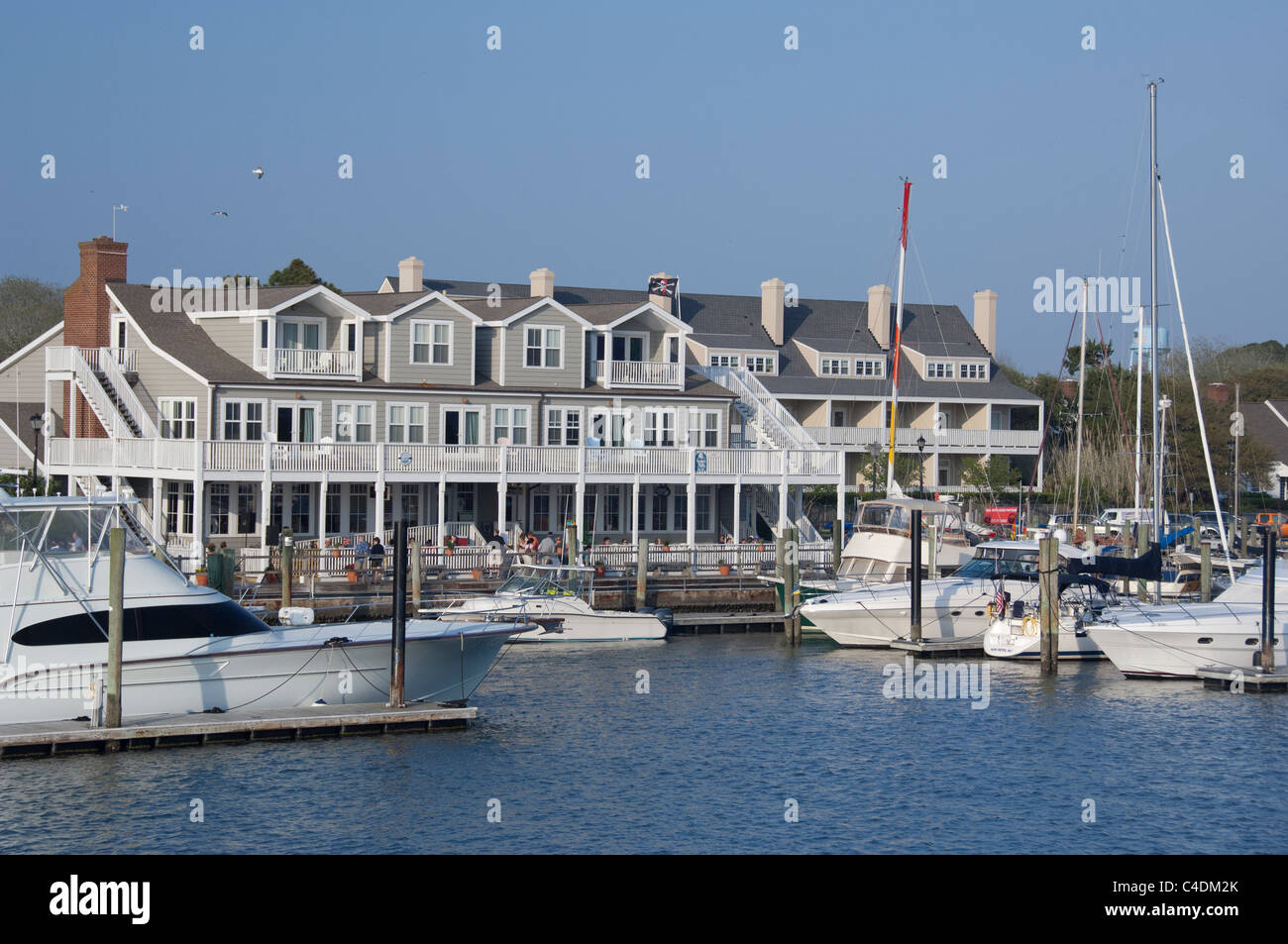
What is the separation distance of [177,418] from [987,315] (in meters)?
49.8

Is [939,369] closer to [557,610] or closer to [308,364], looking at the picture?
[308,364]

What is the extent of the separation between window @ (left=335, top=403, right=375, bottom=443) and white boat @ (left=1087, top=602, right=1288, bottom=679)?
2323 centimetres

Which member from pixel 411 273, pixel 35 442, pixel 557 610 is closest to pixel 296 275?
pixel 411 273

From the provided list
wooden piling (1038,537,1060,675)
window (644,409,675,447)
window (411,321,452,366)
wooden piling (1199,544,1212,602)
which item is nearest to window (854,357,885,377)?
window (644,409,675,447)

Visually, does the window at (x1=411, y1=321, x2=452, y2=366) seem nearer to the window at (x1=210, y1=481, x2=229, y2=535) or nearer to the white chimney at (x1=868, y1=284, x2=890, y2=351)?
the window at (x1=210, y1=481, x2=229, y2=535)

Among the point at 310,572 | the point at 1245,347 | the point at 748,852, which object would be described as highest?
the point at 1245,347

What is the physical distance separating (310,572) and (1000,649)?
17808 millimetres

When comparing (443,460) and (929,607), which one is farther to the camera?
(443,460)

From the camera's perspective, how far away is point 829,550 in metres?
46.5

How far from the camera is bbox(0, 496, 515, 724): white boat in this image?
2511 cm

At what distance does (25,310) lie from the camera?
9038 centimetres

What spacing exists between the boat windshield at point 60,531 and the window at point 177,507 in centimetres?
1831
